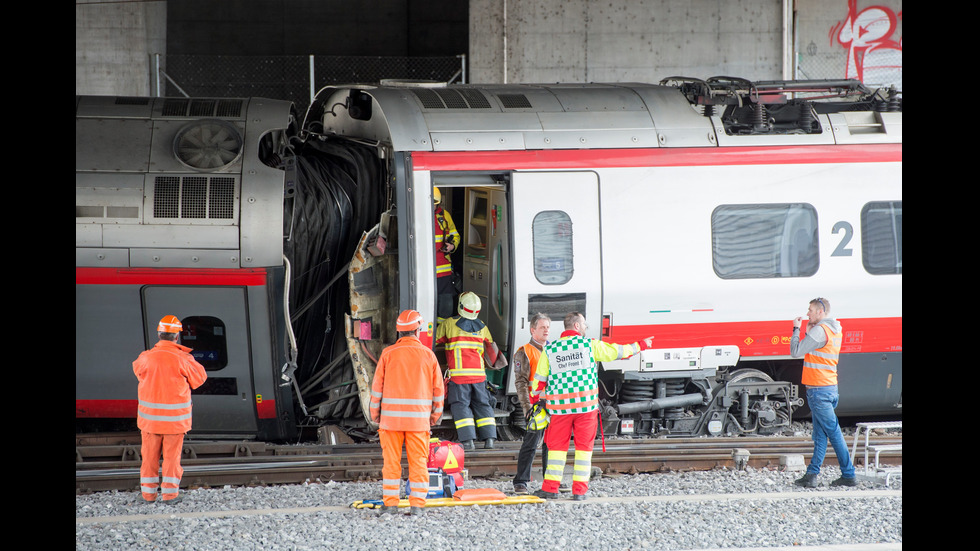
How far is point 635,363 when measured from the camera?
8.71m

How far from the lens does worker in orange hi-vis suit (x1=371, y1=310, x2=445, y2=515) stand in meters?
6.79

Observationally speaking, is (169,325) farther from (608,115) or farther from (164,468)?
(608,115)

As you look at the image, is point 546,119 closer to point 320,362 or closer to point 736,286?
point 736,286

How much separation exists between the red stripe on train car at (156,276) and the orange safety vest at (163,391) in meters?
0.94

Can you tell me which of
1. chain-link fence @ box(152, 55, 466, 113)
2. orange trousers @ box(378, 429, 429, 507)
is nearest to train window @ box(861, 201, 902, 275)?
orange trousers @ box(378, 429, 429, 507)

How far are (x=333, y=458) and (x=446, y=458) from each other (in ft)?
4.64

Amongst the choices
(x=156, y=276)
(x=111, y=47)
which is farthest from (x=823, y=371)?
(x=111, y=47)

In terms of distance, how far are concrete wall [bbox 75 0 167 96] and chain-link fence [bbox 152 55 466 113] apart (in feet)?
15.9

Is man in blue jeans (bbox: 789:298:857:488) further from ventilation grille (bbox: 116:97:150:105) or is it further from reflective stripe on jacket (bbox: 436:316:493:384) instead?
ventilation grille (bbox: 116:97:150:105)

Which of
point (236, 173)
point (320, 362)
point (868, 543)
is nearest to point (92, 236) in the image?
point (236, 173)

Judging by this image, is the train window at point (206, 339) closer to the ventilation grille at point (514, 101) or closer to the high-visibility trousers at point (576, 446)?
the high-visibility trousers at point (576, 446)

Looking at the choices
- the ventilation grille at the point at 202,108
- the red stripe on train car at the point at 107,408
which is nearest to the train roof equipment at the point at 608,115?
the ventilation grille at the point at 202,108

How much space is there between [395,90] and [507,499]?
382cm

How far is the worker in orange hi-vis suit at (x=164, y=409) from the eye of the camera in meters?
7.12
